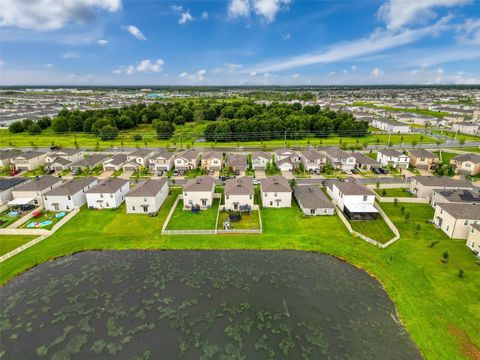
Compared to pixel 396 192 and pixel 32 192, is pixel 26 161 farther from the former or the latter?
pixel 396 192

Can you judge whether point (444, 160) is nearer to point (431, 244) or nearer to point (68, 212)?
point (431, 244)

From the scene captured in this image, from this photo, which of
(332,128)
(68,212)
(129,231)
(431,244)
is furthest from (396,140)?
(68,212)

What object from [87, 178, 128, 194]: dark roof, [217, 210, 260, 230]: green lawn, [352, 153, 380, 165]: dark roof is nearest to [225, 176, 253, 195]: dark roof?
[217, 210, 260, 230]: green lawn

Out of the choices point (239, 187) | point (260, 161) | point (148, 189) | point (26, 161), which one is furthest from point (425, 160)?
point (26, 161)

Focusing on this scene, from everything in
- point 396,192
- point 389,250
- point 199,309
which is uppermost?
point 396,192

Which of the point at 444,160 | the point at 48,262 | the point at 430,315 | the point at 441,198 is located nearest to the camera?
the point at 430,315

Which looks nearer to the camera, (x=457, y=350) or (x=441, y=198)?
(x=457, y=350)

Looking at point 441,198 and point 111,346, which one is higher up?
point 441,198
